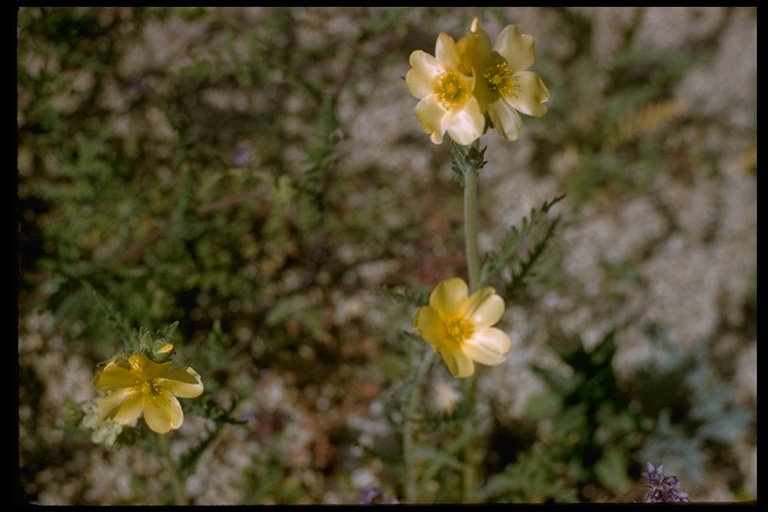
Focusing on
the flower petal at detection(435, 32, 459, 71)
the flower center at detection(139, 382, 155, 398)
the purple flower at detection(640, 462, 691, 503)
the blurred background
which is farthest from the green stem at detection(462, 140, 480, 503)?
the flower center at detection(139, 382, 155, 398)

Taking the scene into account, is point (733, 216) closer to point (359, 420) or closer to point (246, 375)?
→ point (359, 420)

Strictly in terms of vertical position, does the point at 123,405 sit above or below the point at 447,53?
below

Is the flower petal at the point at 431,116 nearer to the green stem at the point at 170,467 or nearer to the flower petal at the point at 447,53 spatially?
the flower petal at the point at 447,53

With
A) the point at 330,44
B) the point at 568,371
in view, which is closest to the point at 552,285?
the point at 568,371

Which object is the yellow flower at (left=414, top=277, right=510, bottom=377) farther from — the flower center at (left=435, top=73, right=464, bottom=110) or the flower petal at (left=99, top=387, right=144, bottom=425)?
the flower petal at (left=99, top=387, right=144, bottom=425)

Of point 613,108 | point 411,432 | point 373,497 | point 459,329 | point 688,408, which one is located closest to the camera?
point 459,329

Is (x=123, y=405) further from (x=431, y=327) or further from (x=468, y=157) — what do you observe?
(x=468, y=157)

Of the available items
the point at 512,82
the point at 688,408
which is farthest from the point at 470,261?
the point at 688,408
